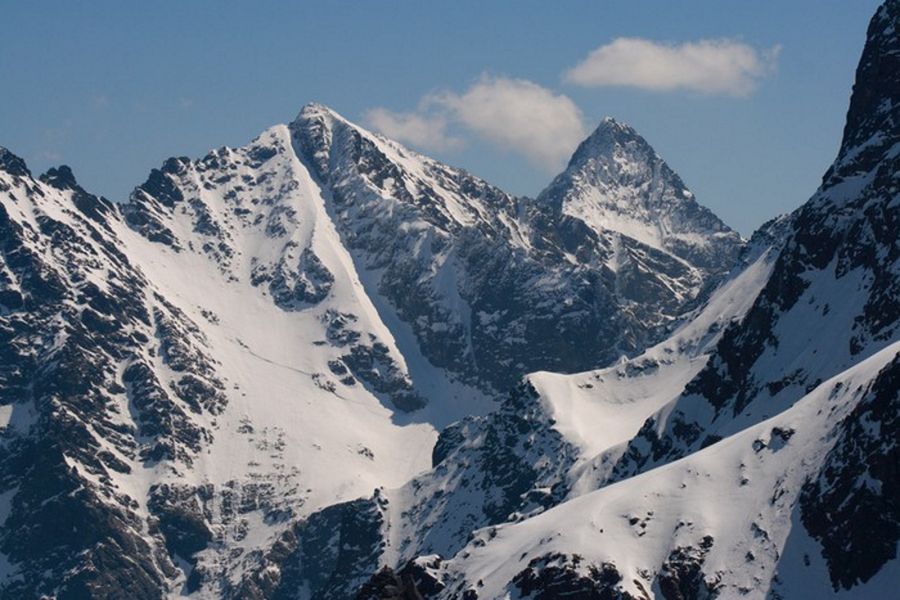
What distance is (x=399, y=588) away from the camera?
172 m
